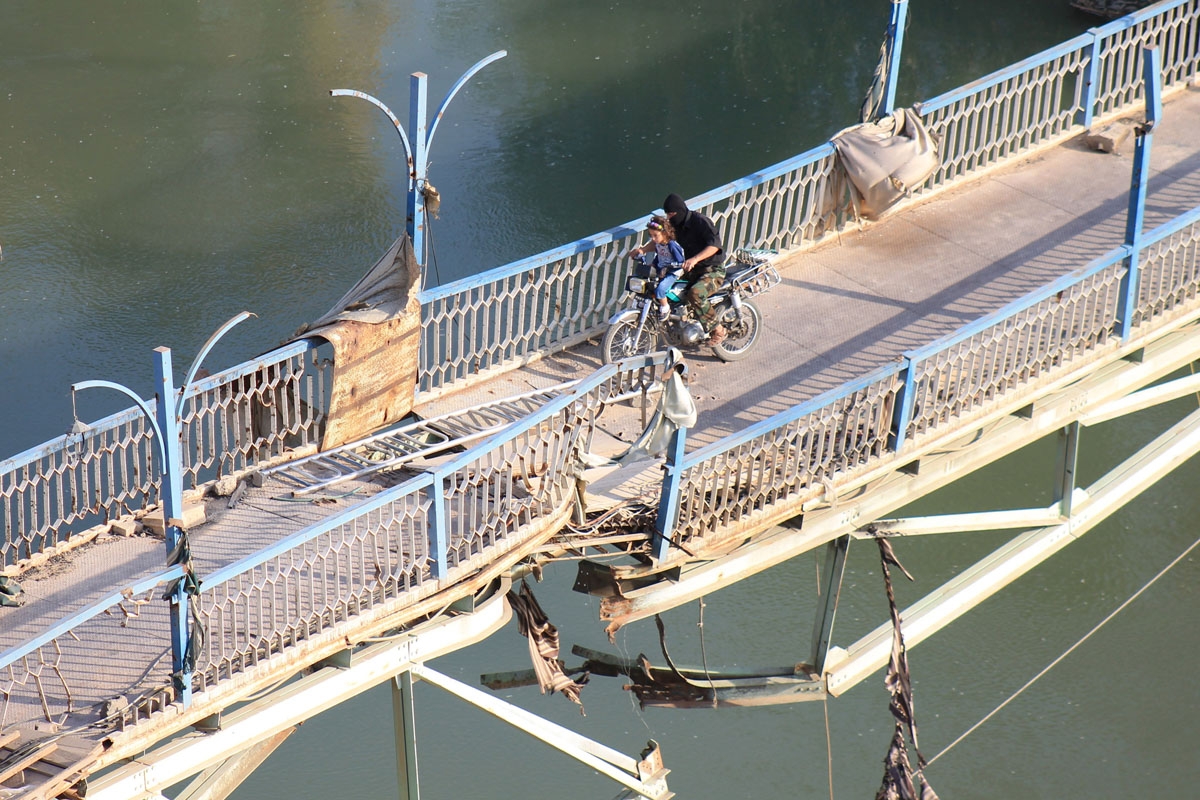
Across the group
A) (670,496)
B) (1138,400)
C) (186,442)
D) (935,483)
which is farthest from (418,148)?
(1138,400)

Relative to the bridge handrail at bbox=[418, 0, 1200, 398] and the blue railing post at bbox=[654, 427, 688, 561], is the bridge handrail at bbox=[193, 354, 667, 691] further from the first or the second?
the bridge handrail at bbox=[418, 0, 1200, 398]

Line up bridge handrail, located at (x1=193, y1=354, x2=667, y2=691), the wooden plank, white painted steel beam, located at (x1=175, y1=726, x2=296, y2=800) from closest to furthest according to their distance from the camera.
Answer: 1. the wooden plank
2. bridge handrail, located at (x1=193, y1=354, x2=667, y2=691)
3. white painted steel beam, located at (x1=175, y1=726, x2=296, y2=800)

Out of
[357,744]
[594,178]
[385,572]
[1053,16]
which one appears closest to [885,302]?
[385,572]

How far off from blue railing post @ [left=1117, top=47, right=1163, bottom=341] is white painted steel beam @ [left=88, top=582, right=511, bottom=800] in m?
4.92

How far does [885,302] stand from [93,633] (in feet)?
21.3

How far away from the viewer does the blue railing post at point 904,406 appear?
972 centimetres

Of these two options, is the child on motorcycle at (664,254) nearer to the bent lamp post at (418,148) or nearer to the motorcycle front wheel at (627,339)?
the motorcycle front wheel at (627,339)

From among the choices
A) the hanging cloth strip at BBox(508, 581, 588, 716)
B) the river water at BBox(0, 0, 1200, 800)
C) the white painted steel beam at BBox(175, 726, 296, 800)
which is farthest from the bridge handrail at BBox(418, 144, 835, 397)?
the river water at BBox(0, 0, 1200, 800)

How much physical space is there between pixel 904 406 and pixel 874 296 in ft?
7.20

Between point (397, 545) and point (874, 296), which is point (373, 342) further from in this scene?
point (874, 296)

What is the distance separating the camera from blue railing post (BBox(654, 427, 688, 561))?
884cm

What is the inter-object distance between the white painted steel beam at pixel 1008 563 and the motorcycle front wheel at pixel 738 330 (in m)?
2.29

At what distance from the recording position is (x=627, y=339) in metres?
10.6

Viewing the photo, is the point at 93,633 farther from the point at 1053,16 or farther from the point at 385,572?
the point at 1053,16
